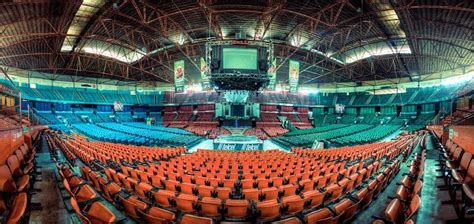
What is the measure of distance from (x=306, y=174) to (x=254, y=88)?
15.3m

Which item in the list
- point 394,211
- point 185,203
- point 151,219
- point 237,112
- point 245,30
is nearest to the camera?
point 394,211

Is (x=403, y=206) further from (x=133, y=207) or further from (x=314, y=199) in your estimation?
(x=133, y=207)

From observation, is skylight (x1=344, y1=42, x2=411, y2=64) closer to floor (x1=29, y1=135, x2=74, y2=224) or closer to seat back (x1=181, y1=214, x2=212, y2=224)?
seat back (x1=181, y1=214, x2=212, y2=224)

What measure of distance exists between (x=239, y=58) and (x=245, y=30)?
8600 millimetres

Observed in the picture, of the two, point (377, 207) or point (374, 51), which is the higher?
point (374, 51)

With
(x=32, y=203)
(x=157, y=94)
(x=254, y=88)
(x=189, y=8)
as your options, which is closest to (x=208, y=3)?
(x=189, y=8)

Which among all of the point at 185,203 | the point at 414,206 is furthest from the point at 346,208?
the point at 185,203

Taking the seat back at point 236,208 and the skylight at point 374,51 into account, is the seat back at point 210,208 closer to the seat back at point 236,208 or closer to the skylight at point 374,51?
the seat back at point 236,208

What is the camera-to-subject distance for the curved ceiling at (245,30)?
1633 centimetres

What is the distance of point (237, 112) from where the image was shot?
Result: 1414 inches

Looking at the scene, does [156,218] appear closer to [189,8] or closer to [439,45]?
[189,8]

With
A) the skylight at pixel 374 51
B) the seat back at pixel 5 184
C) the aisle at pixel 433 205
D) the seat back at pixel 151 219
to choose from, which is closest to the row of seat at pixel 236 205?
the seat back at pixel 151 219

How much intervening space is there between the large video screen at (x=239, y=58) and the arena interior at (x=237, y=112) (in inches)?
4.8

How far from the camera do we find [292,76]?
23047 mm
